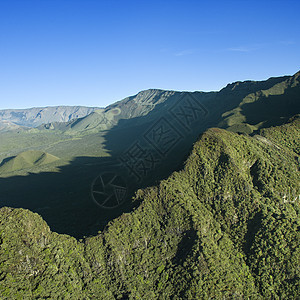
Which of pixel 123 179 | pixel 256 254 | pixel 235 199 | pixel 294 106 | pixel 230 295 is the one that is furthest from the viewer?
pixel 294 106

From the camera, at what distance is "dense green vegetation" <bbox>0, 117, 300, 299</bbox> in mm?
43594

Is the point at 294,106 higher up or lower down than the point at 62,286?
higher up

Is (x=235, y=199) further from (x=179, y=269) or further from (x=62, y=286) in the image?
(x=62, y=286)

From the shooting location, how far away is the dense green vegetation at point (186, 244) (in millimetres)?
43594

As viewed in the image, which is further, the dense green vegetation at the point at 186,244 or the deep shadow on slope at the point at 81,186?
the deep shadow on slope at the point at 81,186

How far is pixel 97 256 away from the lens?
160ft

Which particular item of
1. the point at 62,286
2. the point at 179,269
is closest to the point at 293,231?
the point at 179,269

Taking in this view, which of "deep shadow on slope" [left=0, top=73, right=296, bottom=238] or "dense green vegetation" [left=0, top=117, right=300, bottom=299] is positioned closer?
"dense green vegetation" [left=0, top=117, right=300, bottom=299]

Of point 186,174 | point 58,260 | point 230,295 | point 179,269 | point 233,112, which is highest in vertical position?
point 233,112

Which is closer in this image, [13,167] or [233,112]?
[233,112]

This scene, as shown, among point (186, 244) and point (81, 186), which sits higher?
point (186, 244)

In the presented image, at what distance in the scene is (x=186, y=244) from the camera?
2114 inches

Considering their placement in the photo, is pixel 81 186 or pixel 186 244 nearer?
pixel 186 244

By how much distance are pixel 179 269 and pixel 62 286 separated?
2085 centimetres
